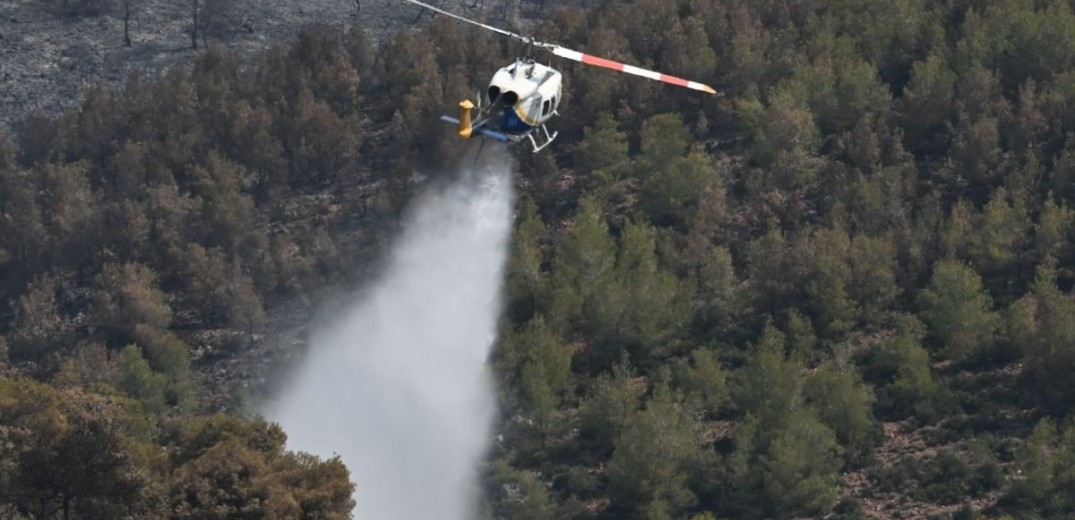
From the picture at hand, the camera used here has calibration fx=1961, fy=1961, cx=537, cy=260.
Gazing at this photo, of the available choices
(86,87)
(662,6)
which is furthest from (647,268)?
(86,87)

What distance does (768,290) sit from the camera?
212 ft

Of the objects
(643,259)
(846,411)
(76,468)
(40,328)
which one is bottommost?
(846,411)

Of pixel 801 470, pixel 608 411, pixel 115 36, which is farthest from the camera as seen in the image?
pixel 115 36

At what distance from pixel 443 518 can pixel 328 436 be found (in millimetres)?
6838

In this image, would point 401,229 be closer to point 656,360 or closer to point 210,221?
point 210,221

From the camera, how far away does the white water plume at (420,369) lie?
5900cm

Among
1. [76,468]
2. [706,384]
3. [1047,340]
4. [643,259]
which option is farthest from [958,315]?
[76,468]

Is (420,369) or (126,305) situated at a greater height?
(126,305)

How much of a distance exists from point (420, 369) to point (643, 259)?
27.3ft

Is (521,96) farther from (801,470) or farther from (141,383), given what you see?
(141,383)

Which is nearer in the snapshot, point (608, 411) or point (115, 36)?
point (608, 411)

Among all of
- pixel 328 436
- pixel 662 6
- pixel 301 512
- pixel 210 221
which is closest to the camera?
pixel 301 512

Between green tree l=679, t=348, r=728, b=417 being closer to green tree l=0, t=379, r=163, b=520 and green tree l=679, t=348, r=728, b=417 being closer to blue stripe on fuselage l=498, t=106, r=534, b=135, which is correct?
blue stripe on fuselage l=498, t=106, r=534, b=135

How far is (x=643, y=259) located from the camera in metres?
65.2
